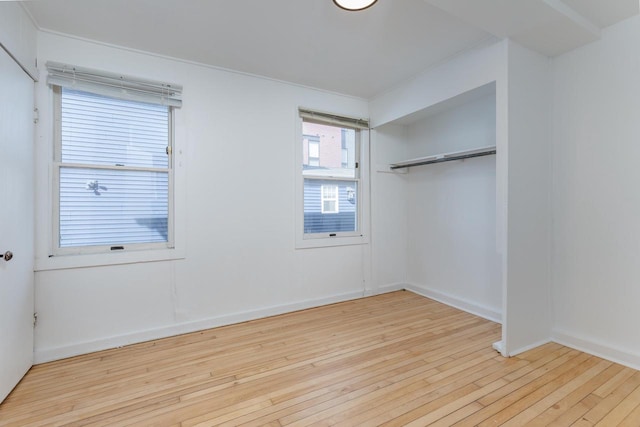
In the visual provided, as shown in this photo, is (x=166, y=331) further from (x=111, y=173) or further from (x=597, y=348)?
(x=597, y=348)


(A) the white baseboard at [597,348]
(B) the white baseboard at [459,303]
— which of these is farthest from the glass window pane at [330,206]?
(A) the white baseboard at [597,348]

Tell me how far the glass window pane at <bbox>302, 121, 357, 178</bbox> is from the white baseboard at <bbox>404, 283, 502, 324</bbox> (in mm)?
1807

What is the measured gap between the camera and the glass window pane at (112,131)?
2527 mm

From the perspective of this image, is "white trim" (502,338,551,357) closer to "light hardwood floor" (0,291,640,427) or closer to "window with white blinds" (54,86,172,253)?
"light hardwood floor" (0,291,640,427)

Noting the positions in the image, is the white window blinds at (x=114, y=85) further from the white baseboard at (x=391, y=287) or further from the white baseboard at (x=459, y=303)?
the white baseboard at (x=459, y=303)

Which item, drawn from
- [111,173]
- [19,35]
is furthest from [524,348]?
[19,35]

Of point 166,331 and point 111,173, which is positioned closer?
point 111,173

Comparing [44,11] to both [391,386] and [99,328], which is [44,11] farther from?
[391,386]

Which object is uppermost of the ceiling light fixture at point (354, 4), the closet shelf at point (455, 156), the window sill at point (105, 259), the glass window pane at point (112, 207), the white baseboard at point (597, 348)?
the ceiling light fixture at point (354, 4)

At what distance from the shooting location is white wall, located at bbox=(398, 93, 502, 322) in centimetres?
320

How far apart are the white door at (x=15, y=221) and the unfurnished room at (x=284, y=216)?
0.02m

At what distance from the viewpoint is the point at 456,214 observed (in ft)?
11.8

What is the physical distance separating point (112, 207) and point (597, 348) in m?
4.28

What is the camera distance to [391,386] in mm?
2000
